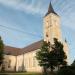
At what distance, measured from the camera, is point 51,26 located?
190 feet

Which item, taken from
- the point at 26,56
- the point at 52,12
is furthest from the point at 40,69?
the point at 52,12

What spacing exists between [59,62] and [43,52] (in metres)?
4.61

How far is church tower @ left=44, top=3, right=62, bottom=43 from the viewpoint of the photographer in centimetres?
5703

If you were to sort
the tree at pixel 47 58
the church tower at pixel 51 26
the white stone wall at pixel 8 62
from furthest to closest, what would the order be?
the white stone wall at pixel 8 62
the church tower at pixel 51 26
the tree at pixel 47 58

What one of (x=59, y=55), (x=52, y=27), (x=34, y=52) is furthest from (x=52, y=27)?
(x=59, y=55)

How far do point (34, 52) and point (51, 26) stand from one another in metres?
10.4

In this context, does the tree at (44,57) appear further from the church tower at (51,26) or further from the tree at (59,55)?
the church tower at (51,26)

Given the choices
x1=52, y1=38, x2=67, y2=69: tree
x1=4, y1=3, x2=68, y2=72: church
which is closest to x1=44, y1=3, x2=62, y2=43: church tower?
x1=4, y1=3, x2=68, y2=72: church

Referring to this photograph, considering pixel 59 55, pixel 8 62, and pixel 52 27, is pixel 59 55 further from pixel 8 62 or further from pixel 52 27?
pixel 8 62

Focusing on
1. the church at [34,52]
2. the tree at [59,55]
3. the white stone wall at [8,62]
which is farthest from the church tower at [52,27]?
the white stone wall at [8,62]

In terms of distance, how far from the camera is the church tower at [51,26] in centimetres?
5703

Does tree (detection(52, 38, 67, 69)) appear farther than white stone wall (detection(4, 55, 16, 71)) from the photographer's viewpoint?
No

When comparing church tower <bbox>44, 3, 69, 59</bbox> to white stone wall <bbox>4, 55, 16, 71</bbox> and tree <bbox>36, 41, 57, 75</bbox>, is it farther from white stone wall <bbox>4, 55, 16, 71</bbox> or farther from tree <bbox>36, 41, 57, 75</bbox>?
white stone wall <bbox>4, 55, 16, 71</bbox>

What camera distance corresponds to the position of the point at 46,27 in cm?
5978
